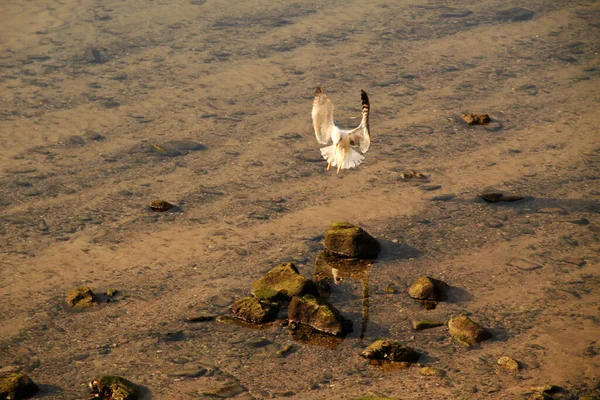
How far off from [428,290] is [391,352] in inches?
55.8

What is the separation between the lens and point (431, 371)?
888 cm

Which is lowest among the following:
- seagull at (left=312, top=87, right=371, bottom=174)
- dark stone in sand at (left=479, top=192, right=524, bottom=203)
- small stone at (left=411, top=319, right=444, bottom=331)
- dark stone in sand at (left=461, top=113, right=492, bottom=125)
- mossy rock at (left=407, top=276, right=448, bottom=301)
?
small stone at (left=411, top=319, right=444, bottom=331)

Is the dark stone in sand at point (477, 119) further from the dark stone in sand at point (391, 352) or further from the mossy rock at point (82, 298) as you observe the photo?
the mossy rock at point (82, 298)

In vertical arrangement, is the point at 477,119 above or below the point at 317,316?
above

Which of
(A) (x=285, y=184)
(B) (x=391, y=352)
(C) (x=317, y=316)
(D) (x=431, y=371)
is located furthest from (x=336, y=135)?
(D) (x=431, y=371)

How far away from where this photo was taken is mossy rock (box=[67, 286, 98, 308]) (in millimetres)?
9930

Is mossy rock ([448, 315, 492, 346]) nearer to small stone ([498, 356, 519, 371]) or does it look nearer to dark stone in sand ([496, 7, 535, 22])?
small stone ([498, 356, 519, 371])

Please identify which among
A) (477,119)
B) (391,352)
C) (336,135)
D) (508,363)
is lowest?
(508,363)

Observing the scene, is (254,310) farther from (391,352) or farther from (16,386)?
(16,386)

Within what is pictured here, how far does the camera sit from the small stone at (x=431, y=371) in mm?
8852

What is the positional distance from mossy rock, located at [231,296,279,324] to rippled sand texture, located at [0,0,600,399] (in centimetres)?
20

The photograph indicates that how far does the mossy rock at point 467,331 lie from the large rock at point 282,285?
173 cm

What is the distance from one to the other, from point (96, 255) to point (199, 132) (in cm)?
421

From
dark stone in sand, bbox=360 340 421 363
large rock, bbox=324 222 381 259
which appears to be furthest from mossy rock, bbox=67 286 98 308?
dark stone in sand, bbox=360 340 421 363
